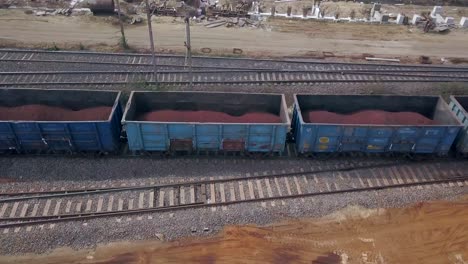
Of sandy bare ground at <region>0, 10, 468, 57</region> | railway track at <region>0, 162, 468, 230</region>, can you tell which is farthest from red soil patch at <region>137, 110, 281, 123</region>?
sandy bare ground at <region>0, 10, 468, 57</region>

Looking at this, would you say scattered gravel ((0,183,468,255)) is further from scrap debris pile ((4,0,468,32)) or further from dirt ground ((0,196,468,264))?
scrap debris pile ((4,0,468,32))

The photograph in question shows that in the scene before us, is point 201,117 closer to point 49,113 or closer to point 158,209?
point 158,209

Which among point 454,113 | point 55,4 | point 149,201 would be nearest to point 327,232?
point 149,201

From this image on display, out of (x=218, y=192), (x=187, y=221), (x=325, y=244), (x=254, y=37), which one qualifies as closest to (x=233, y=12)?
(x=254, y=37)

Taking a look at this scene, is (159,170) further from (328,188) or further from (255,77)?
(255,77)

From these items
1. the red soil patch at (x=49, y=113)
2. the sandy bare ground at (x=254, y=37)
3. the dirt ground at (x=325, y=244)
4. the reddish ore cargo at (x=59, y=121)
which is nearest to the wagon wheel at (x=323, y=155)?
the dirt ground at (x=325, y=244)

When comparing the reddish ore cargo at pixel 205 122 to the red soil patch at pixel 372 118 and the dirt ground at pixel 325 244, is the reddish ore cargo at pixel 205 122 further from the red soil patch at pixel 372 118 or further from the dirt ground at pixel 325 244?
the dirt ground at pixel 325 244
